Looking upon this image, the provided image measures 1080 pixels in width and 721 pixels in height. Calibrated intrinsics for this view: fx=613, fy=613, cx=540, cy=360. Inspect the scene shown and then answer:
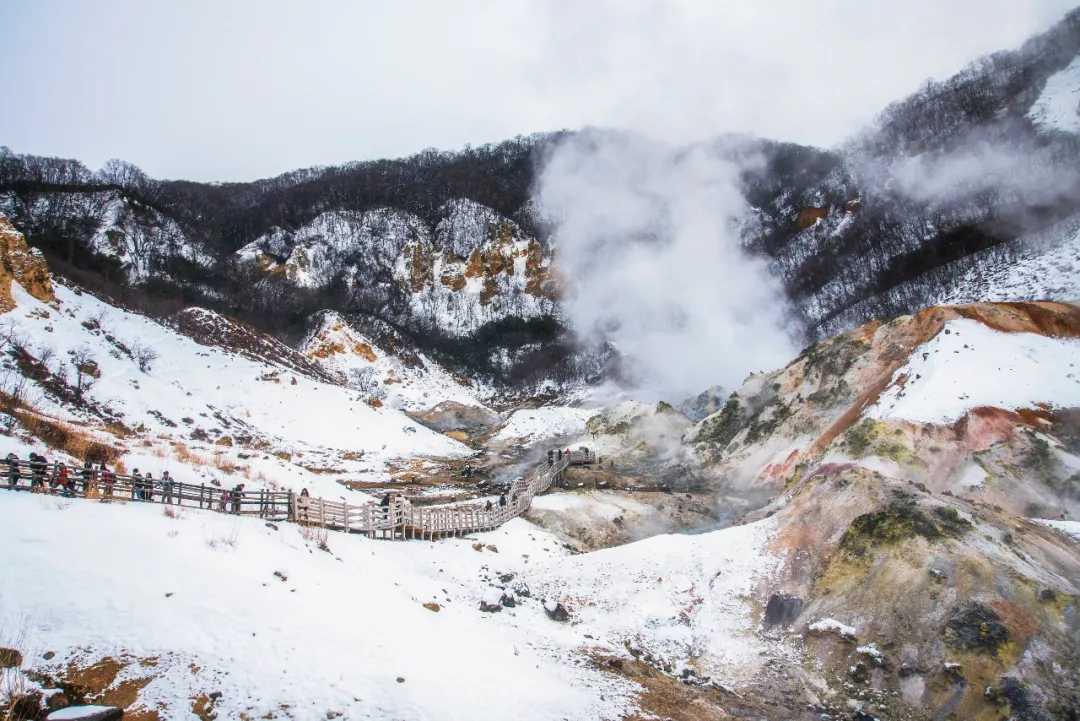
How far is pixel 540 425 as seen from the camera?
7881cm

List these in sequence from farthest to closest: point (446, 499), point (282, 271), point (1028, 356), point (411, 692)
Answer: point (282, 271) → point (446, 499) → point (1028, 356) → point (411, 692)

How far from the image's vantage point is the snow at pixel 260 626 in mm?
9922

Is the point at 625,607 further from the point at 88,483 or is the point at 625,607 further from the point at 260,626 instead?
the point at 88,483

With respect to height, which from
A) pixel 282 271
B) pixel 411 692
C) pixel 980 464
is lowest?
pixel 411 692

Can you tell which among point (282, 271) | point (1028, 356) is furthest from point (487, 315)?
point (1028, 356)

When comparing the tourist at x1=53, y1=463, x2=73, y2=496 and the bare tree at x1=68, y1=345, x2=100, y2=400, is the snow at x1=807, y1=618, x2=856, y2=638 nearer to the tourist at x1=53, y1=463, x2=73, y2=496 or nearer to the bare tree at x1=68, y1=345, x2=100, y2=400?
the tourist at x1=53, y1=463, x2=73, y2=496

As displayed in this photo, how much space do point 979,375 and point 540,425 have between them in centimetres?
5282

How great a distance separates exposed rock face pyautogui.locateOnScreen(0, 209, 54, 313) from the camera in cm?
4184

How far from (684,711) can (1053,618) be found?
8.24 metres

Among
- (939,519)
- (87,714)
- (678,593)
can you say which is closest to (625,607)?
(678,593)

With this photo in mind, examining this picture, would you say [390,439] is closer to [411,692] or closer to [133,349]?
[133,349]

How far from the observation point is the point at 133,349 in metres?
51.8

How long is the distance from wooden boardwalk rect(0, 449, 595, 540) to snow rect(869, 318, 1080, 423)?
2065cm

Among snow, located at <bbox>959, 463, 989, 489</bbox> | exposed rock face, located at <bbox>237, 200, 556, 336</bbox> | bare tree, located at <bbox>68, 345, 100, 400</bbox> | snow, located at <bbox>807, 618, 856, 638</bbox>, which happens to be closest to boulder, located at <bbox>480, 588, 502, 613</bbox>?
snow, located at <bbox>807, 618, 856, 638</bbox>
